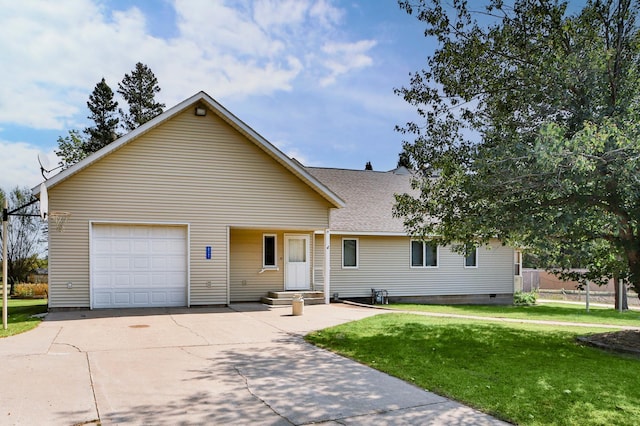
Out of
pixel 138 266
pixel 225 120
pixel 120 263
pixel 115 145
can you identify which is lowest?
pixel 138 266

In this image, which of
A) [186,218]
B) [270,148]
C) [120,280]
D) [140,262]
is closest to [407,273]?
[270,148]

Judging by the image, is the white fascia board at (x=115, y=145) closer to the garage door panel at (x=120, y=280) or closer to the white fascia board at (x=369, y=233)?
the garage door panel at (x=120, y=280)

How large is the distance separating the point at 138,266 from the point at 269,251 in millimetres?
4578

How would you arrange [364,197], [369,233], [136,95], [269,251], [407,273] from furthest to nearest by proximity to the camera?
1. [136,95]
2. [364,197]
3. [407,273]
4. [369,233]
5. [269,251]

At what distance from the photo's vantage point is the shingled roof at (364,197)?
740 inches

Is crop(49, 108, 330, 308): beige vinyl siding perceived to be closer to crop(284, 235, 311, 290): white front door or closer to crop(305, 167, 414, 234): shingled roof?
crop(284, 235, 311, 290): white front door

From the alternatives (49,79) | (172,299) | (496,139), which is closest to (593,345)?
(496,139)

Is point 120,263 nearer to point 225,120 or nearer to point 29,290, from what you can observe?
point 225,120

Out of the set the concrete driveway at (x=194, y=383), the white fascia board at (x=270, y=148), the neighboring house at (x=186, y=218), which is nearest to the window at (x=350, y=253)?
the neighboring house at (x=186, y=218)

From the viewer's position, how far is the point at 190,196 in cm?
1457

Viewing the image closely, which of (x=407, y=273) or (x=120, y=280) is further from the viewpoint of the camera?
(x=407, y=273)

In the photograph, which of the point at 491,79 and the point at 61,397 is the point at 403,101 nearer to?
the point at 491,79

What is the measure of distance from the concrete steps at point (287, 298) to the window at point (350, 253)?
7.59 ft

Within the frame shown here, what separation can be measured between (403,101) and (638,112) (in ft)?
17.4
